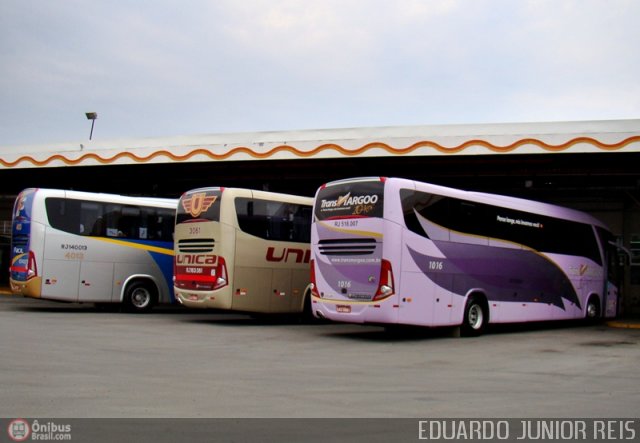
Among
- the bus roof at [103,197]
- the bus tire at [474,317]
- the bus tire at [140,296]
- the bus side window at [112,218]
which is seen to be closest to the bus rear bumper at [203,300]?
the bus tire at [140,296]

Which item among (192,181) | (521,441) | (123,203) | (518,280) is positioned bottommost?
(521,441)

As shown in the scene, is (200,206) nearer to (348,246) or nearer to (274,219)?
(274,219)

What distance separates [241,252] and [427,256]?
4.90 m

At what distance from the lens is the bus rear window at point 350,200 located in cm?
1378

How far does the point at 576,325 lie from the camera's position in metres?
20.4

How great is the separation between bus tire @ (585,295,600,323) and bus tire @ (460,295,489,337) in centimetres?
555

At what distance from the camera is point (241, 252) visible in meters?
16.9

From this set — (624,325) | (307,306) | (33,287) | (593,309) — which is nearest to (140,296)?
(33,287)

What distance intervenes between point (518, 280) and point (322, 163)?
29.9 ft

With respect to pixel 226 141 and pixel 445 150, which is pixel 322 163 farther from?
pixel 445 150

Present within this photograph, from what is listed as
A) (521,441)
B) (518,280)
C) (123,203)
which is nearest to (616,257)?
(518,280)

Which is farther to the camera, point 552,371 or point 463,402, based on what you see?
point 552,371

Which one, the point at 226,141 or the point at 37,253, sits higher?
the point at 226,141

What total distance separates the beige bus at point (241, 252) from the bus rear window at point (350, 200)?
102 inches
